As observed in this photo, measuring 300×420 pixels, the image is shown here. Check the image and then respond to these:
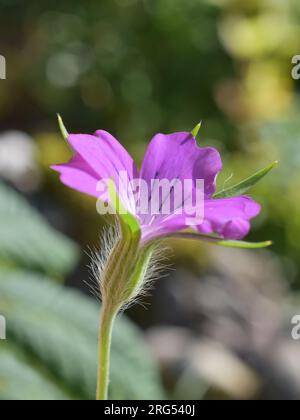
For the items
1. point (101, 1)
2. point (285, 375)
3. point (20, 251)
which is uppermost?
point (101, 1)

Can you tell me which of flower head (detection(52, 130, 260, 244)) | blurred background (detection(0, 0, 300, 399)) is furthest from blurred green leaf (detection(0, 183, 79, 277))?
flower head (detection(52, 130, 260, 244))

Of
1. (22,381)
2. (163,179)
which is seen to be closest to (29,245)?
(22,381)

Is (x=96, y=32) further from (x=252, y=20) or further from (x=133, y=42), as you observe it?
(x=252, y=20)

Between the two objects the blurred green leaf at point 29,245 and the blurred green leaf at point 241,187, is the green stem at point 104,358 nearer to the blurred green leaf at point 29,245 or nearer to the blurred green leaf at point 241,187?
the blurred green leaf at point 241,187

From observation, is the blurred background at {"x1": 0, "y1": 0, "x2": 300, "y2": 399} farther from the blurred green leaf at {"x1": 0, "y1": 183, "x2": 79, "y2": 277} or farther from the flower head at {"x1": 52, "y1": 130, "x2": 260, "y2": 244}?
the flower head at {"x1": 52, "y1": 130, "x2": 260, "y2": 244}

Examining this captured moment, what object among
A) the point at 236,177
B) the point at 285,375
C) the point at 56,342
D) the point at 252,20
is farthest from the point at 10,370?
the point at 252,20

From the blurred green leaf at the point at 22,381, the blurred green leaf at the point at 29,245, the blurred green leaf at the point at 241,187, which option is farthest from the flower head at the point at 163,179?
the blurred green leaf at the point at 29,245
